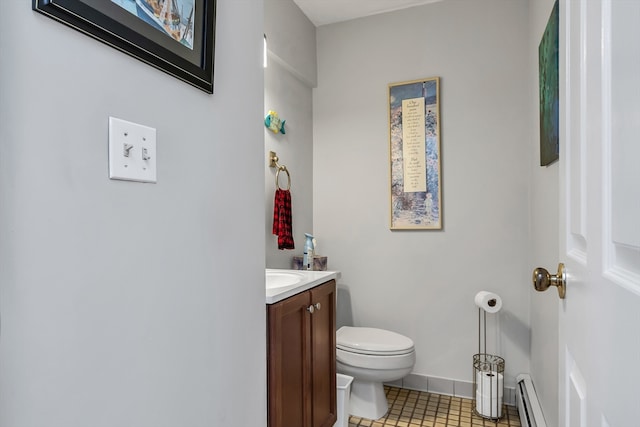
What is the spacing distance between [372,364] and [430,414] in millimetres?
523

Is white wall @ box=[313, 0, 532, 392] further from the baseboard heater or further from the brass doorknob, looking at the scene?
the brass doorknob

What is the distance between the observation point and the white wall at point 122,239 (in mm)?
576

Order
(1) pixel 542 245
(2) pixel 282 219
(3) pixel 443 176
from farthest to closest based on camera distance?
(3) pixel 443 176, (2) pixel 282 219, (1) pixel 542 245

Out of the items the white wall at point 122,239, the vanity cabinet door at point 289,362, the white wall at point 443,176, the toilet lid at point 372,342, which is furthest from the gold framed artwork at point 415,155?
the white wall at point 122,239

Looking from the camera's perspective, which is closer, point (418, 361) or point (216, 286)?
point (216, 286)

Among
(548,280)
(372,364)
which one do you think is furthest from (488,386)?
(548,280)

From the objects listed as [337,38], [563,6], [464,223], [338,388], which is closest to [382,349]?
[338,388]

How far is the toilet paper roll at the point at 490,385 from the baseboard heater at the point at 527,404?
112mm

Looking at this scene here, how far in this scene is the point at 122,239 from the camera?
0.74 meters

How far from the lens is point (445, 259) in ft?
8.32

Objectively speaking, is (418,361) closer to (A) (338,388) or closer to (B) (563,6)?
(A) (338,388)

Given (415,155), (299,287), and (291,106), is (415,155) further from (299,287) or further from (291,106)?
(299,287)

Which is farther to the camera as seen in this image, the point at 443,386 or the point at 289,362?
the point at 443,386

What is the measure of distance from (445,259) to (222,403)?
1.88 m
